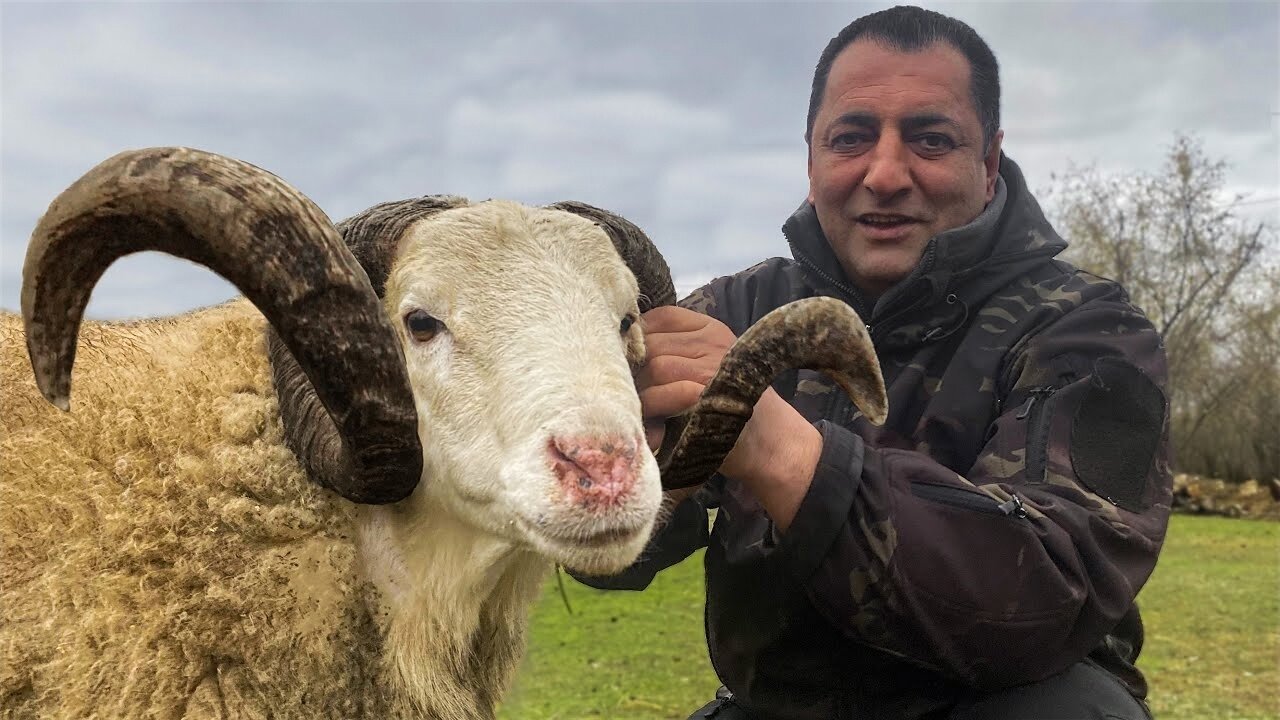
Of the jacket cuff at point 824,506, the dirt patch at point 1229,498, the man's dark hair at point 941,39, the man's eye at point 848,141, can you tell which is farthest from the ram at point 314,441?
the dirt patch at point 1229,498

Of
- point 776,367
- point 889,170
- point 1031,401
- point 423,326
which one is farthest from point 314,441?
point 889,170

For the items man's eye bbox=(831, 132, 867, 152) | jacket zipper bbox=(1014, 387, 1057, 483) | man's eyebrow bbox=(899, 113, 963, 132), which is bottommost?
jacket zipper bbox=(1014, 387, 1057, 483)

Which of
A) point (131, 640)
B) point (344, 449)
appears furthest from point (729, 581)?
point (131, 640)

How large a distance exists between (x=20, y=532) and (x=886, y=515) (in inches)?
97.3

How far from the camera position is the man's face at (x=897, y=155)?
3.83 m

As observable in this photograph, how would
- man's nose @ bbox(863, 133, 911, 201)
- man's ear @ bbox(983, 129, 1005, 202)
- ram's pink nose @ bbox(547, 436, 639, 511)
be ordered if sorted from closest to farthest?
ram's pink nose @ bbox(547, 436, 639, 511)
man's nose @ bbox(863, 133, 911, 201)
man's ear @ bbox(983, 129, 1005, 202)

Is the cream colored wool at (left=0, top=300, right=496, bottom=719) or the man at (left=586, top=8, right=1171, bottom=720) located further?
the man at (left=586, top=8, right=1171, bottom=720)

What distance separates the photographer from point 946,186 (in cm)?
384

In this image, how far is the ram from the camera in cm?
228

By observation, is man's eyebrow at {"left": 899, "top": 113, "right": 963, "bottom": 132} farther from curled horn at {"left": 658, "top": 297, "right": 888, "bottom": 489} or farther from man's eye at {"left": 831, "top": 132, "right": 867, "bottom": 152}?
curled horn at {"left": 658, "top": 297, "right": 888, "bottom": 489}

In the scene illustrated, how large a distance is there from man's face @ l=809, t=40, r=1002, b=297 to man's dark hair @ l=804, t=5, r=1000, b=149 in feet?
0.13

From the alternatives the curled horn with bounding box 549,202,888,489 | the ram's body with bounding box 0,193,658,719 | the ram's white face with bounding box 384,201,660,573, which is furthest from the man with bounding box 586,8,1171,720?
the ram's body with bounding box 0,193,658,719

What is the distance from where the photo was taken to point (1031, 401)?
3211mm

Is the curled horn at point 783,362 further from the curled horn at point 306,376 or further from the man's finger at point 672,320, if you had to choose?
the curled horn at point 306,376
